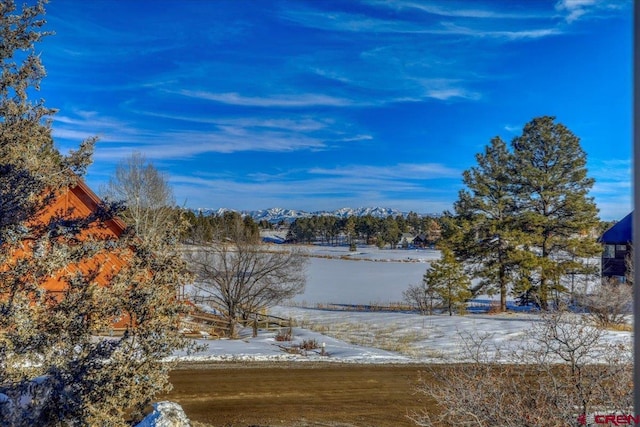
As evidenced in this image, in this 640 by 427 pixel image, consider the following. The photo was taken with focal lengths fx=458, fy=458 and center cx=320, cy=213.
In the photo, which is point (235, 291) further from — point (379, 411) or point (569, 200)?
point (569, 200)

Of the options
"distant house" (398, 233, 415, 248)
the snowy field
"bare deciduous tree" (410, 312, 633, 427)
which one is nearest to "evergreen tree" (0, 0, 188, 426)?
the snowy field

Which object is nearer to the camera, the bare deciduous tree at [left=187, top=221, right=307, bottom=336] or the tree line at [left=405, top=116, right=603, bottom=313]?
the bare deciduous tree at [left=187, top=221, right=307, bottom=336]

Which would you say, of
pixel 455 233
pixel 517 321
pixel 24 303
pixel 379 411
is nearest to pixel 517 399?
pixel 379 411

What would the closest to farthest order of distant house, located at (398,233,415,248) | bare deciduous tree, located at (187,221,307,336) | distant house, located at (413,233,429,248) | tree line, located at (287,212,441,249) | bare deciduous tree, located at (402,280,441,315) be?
1. bare deciduous tree, located at (187,221,307,336)
2. bare deciduous tree, located at (402,280,441,315)
3. distant house, located at (413,233,429,248)
4. distant house, located at (398,233,415,248)
5. tree line, located at (287,212,441,249)

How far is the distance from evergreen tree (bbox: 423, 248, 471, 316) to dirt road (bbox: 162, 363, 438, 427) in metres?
9.60

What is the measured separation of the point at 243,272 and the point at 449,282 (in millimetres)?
9188

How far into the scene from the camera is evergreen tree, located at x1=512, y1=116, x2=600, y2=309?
18719 millimetres

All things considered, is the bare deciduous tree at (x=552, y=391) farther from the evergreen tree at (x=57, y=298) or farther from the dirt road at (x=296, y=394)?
the evergreen tree at (x=57, y=298)

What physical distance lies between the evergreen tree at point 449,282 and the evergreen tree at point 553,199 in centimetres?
289

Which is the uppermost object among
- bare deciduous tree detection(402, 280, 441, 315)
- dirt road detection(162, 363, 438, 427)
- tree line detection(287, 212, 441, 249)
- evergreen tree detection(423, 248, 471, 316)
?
tree line detection(287, 212, 441, 249)

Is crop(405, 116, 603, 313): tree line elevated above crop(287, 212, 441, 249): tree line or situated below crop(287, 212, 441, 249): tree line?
below

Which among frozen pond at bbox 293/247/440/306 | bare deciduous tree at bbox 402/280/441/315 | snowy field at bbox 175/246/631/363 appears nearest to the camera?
snowy field at bbox 175/246/631/363

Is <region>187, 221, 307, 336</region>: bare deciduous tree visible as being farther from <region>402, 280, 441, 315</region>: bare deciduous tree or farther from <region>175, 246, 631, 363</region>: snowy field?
<region>402, 280, 441, 315</region>: bare deciduous tree

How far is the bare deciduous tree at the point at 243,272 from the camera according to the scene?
13930 mm
